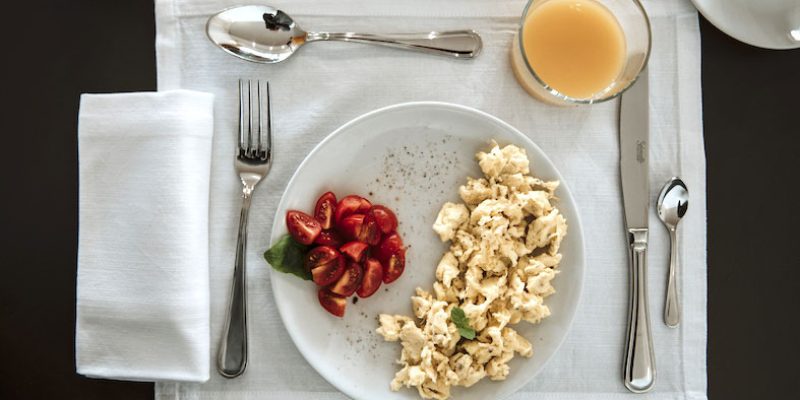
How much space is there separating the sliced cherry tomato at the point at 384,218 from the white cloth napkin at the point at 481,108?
0.77 ft

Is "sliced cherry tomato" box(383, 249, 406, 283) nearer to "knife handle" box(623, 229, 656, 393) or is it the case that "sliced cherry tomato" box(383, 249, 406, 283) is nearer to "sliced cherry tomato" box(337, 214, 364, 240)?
"sliced cherry tomato" box(337, 214, 364, 240)

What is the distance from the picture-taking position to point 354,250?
53.7 inches

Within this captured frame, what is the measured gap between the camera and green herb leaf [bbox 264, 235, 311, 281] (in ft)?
4.38

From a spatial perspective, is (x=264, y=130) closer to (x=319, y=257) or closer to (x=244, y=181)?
(x=244, y=181)

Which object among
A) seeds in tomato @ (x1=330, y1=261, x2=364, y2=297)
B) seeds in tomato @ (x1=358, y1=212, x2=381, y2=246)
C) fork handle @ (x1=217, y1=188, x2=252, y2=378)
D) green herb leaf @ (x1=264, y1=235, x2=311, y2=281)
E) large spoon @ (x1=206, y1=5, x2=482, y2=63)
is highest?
large spoon @ (x1=206, y1=5, x2=482, y2=63)

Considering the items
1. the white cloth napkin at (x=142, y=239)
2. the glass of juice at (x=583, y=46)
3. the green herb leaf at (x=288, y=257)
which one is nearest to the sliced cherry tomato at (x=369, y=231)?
the green herb leaf at (x=288, y=257)

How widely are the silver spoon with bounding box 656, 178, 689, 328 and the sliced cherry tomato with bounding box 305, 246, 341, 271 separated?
80 cm

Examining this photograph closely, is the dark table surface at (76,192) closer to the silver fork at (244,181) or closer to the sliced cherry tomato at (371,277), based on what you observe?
the silver fork at (244,181)

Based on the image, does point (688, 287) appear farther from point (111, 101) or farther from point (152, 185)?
point (111, 101)

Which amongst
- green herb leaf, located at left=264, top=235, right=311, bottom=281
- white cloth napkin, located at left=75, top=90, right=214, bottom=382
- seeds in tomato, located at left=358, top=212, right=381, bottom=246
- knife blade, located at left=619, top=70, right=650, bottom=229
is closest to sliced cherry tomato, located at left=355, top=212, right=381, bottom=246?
seeds in tomato, located at left=358, top=212, right=381, bottom=246

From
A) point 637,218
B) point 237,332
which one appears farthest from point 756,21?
point 237,332

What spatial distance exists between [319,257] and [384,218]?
0.56 ft

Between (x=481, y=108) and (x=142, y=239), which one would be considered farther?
(x=481, y=108)

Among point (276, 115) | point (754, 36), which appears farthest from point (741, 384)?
point (276, 115)
